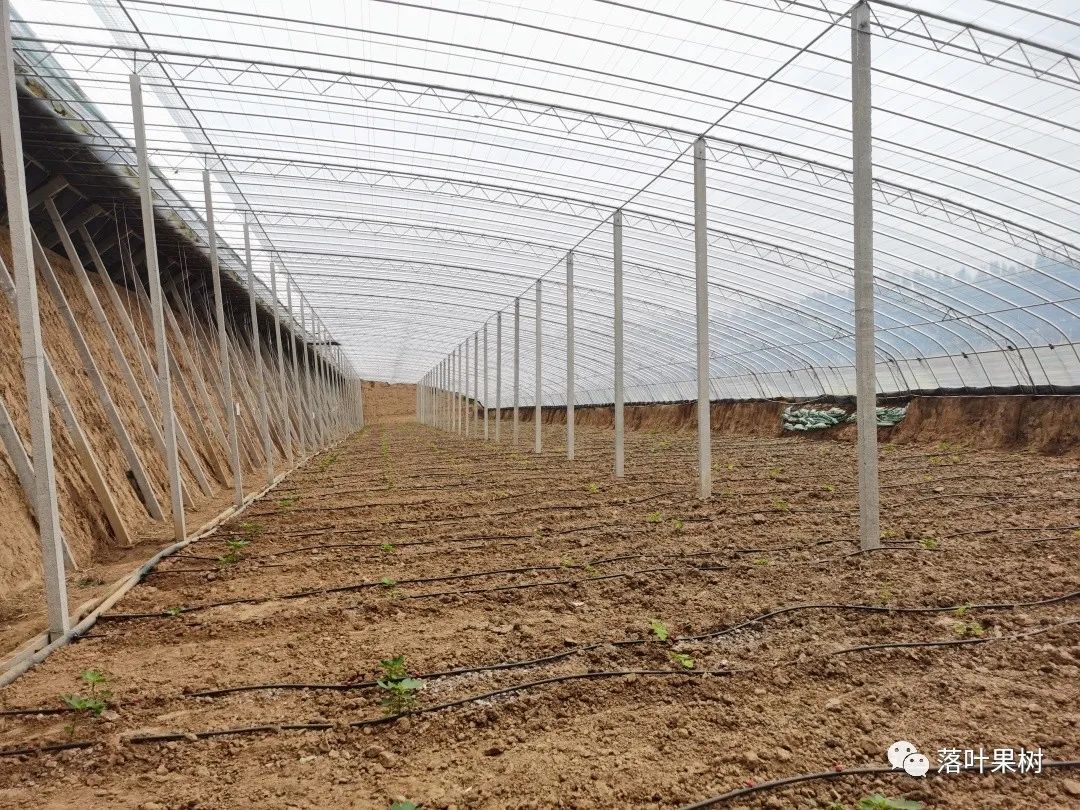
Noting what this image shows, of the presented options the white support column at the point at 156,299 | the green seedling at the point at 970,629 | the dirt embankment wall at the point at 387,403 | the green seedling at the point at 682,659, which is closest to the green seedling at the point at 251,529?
the white support column at the point at 156,299

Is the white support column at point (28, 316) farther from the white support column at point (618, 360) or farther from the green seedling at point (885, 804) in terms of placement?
the white support column at point (618, 360)

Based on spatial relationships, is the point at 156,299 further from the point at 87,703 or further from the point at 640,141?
the point at 640,141

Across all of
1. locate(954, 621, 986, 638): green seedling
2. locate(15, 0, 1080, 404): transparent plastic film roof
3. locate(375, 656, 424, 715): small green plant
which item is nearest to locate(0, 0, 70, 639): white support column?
locate(375, 656, 424, 715): small green plant

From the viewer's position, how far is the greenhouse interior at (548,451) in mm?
3920

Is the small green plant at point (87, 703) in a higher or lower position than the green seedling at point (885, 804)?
lower

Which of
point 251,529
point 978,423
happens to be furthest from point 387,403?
point 251,529

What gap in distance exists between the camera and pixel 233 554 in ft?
28.6

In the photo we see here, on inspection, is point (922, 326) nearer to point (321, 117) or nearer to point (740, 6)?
point (740, 6)

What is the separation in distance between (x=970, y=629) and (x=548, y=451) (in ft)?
61.2

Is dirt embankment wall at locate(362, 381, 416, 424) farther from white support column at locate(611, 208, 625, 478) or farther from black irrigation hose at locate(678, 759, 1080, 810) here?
black irrigation hose at locate(678, 759, 1080, 810)

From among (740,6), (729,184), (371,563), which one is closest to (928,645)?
(371,563)

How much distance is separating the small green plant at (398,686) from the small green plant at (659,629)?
189 cm

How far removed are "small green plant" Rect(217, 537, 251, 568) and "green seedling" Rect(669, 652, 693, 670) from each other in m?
5.75

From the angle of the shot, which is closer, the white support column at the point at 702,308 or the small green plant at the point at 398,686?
the small green plant at the point at 398,686
